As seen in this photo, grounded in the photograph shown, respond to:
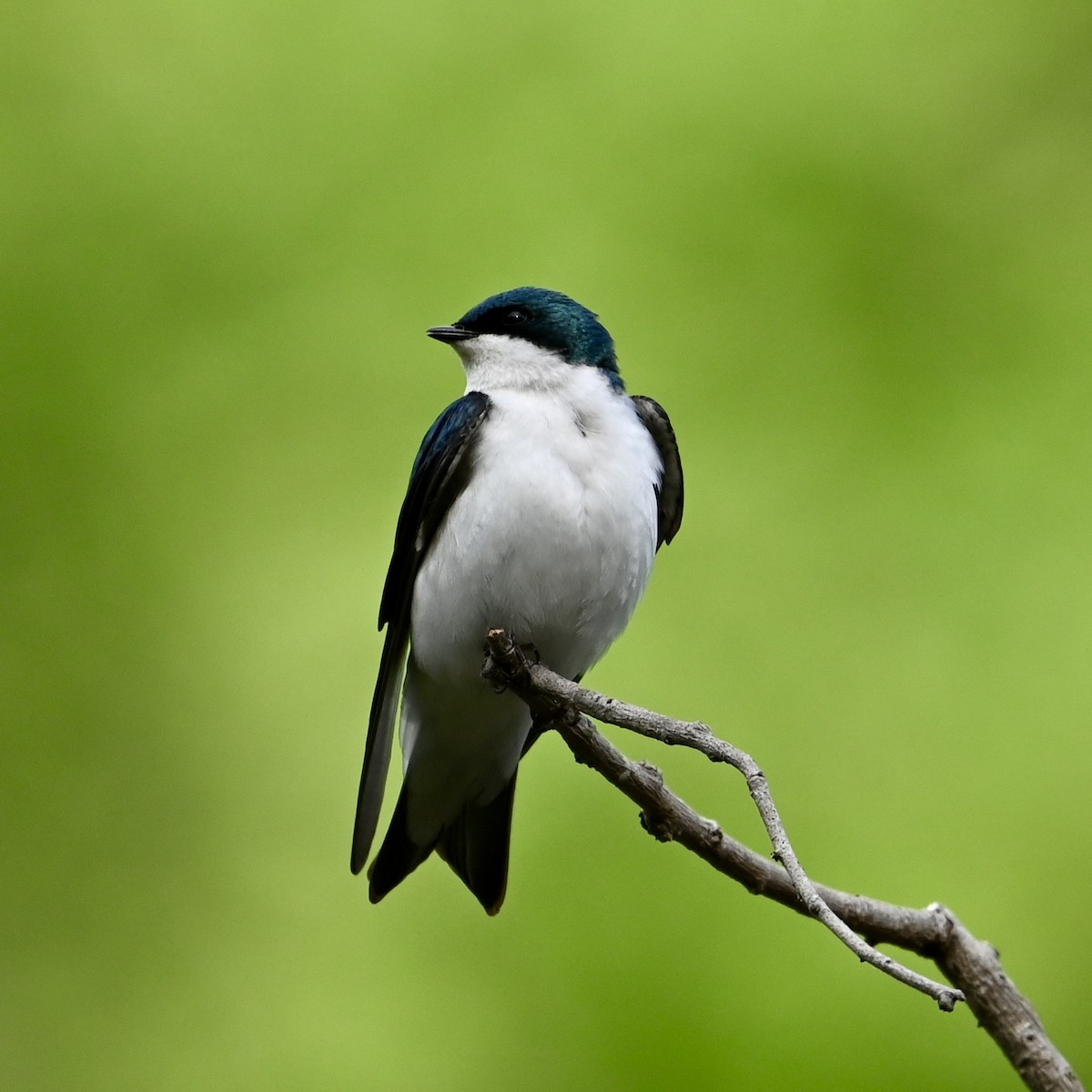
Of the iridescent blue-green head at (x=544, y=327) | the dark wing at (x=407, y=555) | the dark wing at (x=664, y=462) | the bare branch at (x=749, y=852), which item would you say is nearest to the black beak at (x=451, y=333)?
the iridescent blue-green head at (x=544, y=327)

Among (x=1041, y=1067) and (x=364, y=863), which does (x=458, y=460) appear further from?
(x=1041, y=1067)

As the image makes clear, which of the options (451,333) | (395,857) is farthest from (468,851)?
(451,333)

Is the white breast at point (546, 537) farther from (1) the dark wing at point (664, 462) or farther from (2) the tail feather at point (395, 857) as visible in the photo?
(2) the tail feather at point (395, 857)

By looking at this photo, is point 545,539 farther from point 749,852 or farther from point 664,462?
point 749,852

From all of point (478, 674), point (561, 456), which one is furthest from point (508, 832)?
point (561, 456)

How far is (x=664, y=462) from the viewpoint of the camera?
8.43 feet

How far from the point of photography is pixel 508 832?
2596mm

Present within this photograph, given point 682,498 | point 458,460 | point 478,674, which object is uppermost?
point 682,498

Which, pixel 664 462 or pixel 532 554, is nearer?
pixel 532 554

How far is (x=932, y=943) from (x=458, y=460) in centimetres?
112

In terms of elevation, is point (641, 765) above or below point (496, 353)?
below

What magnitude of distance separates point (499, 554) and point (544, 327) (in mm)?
538

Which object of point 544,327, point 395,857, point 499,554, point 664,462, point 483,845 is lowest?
point 395,857

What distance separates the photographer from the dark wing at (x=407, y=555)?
2.40 m
